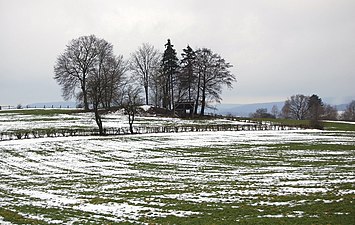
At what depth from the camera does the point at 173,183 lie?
66.6 feet

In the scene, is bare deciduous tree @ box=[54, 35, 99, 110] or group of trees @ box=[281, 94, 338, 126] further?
group of trees @ box=[281, 94, 338, 126]

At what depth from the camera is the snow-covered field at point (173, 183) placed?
13609 mm

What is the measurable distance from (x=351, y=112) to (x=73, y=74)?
112 metres

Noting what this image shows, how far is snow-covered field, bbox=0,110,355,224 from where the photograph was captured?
13.6m

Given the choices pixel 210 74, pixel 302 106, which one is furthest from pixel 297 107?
pixel 210 74

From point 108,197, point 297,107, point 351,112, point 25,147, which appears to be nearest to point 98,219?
point 108,197

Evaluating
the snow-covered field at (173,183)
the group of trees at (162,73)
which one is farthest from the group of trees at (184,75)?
the snow-covered field at (173,183)

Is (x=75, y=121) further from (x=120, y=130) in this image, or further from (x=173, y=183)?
(x=173, y=183)

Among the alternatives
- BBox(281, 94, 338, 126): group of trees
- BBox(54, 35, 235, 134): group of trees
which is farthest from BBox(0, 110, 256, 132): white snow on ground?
BBox(281, 94, 338, 126): group of trees

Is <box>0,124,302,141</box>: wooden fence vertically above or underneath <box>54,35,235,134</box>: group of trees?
underneath

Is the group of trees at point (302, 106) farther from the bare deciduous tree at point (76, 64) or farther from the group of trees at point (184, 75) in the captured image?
the bare deciduous tree at point (76, 64)

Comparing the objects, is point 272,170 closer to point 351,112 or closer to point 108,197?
point 108,197

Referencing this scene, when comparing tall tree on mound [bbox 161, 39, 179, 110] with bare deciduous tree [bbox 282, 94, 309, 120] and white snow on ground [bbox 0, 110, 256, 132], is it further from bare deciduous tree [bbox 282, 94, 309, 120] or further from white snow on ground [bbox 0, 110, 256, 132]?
bare deciduous tree [bbox 282, 94, 309, 120]

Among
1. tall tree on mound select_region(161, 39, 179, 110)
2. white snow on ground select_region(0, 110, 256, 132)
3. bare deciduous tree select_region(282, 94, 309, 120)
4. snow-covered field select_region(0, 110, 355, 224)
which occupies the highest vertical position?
tall tree on mound select_region(161, 39, 179, 110)
